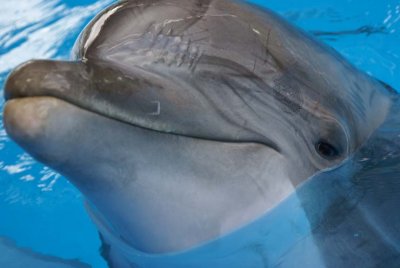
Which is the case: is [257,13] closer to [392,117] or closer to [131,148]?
[131,148]

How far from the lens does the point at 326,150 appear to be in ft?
10.6

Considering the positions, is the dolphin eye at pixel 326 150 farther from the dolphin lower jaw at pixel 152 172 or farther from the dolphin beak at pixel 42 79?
the dolphin beak at pixel 42 79

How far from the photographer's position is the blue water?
6.15m

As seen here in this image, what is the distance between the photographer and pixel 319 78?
10.6 ft

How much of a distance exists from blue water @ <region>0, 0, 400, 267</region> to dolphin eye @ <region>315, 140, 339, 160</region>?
3.31 metres

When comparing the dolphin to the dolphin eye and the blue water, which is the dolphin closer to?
the blue water

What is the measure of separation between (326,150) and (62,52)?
18.7ft

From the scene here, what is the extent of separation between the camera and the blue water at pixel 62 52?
615cm

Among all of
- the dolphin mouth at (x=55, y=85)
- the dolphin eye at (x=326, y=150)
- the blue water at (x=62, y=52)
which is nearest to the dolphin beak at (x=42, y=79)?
the dolphin mouth at (x=55, y=85)

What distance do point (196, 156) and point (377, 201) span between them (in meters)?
1.22

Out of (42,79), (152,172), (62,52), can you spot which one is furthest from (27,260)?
(62,52)

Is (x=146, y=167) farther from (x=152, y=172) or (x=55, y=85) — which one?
(x=55, y=85)

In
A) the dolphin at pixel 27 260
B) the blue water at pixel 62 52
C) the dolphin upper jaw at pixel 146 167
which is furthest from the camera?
the blue water at pixel 62 52

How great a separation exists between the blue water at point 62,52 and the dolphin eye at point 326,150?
3314mm
